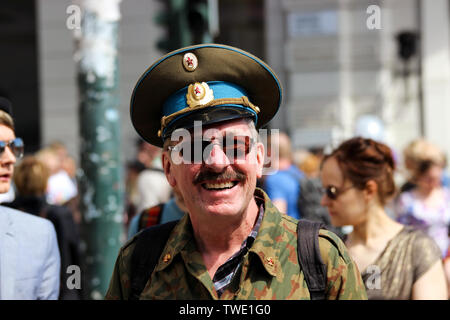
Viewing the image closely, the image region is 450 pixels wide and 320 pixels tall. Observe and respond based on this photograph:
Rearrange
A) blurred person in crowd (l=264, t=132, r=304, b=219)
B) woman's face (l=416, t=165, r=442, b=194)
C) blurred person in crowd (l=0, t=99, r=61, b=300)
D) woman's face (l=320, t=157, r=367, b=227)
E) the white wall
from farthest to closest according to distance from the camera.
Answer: the white wall, woman's face (l=416, t=165, r=442, b=194), blurred person in crowd (l=264, t=132, r=304, b=219), woman's face (l=320, t=157, r=367, b=227), blurred person in crowd (l=0, t=99, r=61, b=300)

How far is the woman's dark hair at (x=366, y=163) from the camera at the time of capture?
352cm

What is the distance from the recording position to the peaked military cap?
2.30 meters

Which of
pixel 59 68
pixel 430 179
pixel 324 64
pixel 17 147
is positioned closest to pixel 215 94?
pixel 17 147

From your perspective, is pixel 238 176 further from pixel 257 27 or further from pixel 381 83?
pixel 257 27

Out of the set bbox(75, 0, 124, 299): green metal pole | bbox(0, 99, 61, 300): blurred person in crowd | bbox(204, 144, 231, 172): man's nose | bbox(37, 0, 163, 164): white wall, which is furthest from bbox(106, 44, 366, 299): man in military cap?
bbox(37, 0, 163, 164): white wall

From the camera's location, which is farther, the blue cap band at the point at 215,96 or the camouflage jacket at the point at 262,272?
the blue cap band at the point at 215,96

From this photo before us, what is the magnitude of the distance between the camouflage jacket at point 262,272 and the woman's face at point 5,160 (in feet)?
3.04

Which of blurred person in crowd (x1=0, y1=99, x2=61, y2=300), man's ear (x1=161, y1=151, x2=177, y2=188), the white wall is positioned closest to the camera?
man's ear (x1=161, y1=151, x2=177, y2=188)

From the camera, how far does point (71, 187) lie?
8.05 metres

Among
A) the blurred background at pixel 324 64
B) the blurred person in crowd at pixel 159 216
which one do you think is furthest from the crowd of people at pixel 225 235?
the blurred background at pixel 324 64

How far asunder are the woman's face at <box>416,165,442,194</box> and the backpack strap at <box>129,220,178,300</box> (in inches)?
162


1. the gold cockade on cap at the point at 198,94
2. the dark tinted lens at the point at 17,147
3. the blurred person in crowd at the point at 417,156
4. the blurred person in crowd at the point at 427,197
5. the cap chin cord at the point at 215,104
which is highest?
the gold cockade on cap at the point at 198,94

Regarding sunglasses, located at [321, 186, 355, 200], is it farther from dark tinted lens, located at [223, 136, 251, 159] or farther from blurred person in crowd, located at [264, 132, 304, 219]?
blurred person in crowd, located at [264, 132, 304, 219]

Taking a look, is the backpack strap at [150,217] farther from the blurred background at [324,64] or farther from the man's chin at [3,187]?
the blurred background at [324,64]
